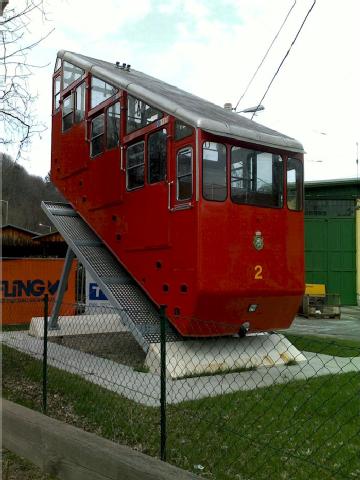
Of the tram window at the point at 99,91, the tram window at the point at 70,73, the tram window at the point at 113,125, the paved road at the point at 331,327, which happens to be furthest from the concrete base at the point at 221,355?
the tram window at the point at 70,73

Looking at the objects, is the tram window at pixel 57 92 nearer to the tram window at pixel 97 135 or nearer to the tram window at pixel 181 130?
the tram window at pixel 97 135

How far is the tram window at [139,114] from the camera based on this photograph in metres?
8.81

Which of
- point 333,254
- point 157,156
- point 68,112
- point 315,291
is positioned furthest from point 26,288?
point 333,254

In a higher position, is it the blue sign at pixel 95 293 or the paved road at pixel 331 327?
the blue sign at pixel 95 293

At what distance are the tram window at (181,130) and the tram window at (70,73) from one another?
4.05m

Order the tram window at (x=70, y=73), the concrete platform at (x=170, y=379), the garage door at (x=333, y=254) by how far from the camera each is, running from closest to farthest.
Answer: the concrete platform at (x=170, y=379)
the tram window at (x=70, y=73)
the garage door at (x=333, y=254)

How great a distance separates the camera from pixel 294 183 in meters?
8.94

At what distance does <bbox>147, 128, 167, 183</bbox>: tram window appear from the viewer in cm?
848

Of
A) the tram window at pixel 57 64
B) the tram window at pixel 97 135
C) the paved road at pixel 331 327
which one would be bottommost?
the paved road at pixel 331 327

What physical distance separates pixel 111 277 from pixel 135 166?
2.01 m

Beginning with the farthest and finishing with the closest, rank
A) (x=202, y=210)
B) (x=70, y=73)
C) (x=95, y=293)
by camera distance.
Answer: (x=95, y=293) < (x=70, y=73) < (x=202, y=210)

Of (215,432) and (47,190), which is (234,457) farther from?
(47,190)

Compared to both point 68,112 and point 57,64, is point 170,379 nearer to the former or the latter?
point 68,112

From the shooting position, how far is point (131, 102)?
9406 millimetres
